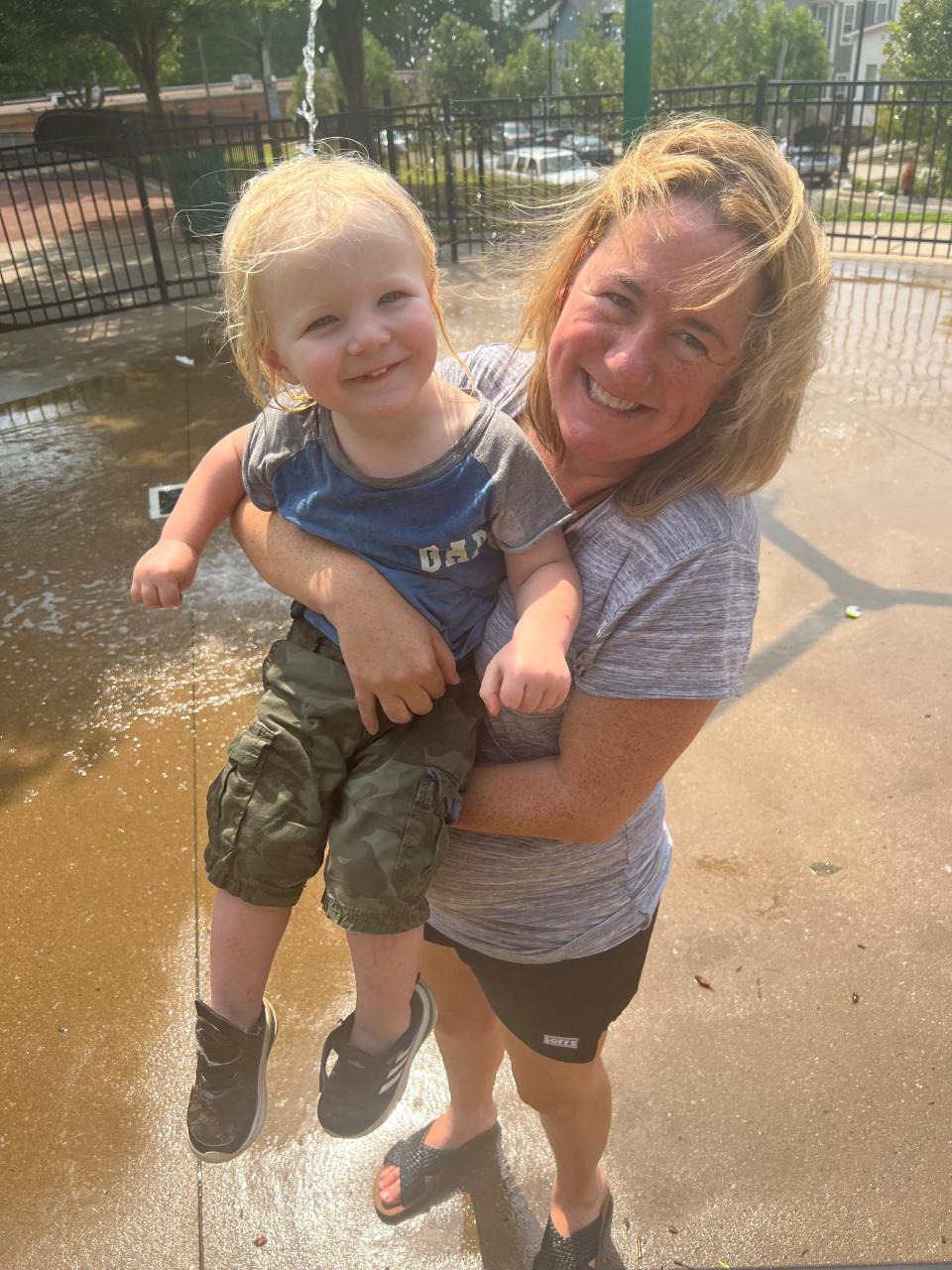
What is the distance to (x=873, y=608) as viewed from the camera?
3896 mm

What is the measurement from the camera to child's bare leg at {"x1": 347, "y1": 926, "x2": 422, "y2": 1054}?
146 cm

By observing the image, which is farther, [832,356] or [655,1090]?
[832,356]

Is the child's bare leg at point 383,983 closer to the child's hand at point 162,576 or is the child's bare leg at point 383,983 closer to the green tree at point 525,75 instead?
the child's hand at point 162,576

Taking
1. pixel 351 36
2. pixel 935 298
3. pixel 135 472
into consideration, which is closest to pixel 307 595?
pixel 135 472

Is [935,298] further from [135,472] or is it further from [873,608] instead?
[135,472]

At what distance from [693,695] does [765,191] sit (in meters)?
0.65

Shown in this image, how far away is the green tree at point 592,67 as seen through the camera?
40719mm

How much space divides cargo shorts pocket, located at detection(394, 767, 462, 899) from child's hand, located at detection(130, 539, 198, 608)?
47 cm

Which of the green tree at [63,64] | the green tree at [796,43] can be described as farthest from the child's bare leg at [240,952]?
the green tree at [796,43]

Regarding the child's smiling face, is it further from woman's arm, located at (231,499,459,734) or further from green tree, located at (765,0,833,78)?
green tree, located at (765,0,833,78)

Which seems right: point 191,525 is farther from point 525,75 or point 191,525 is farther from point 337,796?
point 525,75

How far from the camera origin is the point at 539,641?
1.21 metres

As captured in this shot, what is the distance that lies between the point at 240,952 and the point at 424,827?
0.38 m

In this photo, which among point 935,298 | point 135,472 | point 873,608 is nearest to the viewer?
point 873,608
